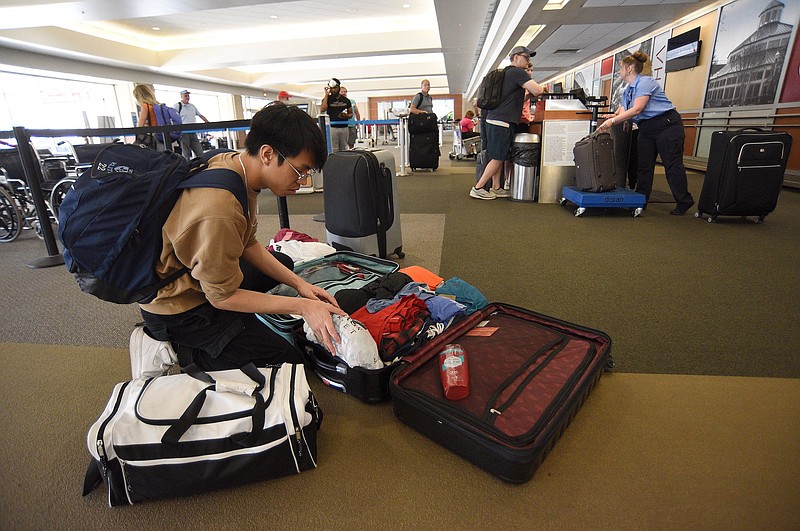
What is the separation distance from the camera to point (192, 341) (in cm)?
145

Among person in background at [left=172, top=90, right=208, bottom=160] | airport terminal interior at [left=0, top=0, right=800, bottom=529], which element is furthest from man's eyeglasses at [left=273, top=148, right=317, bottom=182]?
person in background at [left=172, top=90, right=208, bottom=160]

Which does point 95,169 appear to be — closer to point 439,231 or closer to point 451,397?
point 451,397

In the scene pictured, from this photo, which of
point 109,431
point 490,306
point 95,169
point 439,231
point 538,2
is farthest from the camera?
point 538,2

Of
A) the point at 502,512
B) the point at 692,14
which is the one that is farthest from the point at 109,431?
the point at 692,14

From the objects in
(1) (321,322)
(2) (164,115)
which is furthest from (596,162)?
(2) (164,115)

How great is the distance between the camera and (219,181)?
117 cm

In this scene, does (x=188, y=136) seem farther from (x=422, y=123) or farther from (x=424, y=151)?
(x=424, y=151)

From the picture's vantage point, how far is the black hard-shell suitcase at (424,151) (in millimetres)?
8227

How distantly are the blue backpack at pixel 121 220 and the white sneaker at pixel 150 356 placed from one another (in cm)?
25

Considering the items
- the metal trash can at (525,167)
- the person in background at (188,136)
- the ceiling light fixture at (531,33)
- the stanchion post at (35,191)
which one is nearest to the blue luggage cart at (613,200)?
the metal trash can at (525,167)

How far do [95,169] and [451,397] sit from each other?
1265 mm

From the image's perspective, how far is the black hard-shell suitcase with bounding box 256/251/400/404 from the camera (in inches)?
59.1

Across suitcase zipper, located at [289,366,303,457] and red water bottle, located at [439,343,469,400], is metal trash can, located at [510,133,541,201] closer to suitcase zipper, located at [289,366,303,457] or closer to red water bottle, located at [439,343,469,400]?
red water bottle, located at [439,343,469,400]

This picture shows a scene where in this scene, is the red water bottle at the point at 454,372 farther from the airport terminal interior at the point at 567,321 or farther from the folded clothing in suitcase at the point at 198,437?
the folded clothing in suitcase at the point at 198,437
